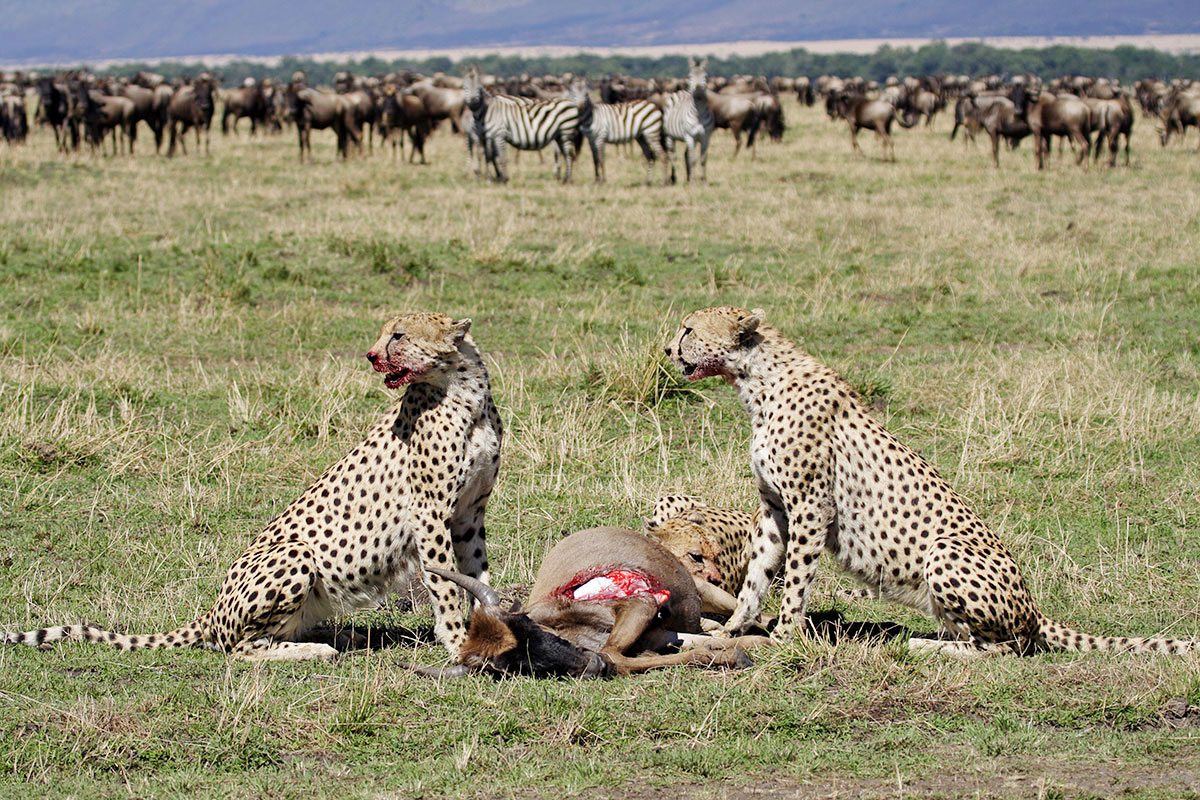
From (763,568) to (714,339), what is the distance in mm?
928

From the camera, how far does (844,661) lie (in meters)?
5.32

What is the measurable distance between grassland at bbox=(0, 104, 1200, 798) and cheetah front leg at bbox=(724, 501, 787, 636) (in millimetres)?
469

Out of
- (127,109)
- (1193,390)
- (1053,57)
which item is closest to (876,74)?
(1053,57)

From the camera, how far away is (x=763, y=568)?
6.01m

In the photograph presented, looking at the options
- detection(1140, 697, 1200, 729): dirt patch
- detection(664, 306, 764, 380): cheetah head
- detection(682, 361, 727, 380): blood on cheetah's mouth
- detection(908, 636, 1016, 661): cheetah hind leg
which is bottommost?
detection(908, 636, 1016, 661): cheetah hind leg

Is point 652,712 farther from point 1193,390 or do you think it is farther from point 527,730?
point 1193,390

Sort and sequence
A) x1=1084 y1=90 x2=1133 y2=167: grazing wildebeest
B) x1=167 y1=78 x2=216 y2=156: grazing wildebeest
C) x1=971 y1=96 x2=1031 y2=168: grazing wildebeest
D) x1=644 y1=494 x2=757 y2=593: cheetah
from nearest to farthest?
1. x1=644 y1=494 x2=757 y2=593: cheetah
2. x1=1084 y1=90 x2=1133 y2=167: grazing wildebeest
3. x1=971 y1=96 x2=1031 y2=168: grazing wildebeest
4. x1=167 y1=78 x2=216 y2=156: grazing wildebeest

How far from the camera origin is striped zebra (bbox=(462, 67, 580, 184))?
83.7 feet

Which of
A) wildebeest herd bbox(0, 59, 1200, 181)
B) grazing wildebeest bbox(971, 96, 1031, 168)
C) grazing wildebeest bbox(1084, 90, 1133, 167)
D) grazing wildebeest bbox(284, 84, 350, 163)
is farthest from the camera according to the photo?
grazing wildebeest bbox(284, 84, 350, 163)

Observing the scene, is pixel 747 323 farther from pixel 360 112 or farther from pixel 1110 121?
pixel 360 112

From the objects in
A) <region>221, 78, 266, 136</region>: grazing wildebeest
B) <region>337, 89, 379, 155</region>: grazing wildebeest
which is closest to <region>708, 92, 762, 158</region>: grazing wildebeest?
<region>337, 89, 379, 155</region>: grazing wildebeest

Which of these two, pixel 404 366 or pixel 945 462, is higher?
pixel 404 366

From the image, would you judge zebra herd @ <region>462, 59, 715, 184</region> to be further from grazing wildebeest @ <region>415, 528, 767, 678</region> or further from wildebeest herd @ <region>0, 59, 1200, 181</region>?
grazing wildebeest @ <region>415, 528, 767, 678</region>

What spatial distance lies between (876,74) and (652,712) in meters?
115
